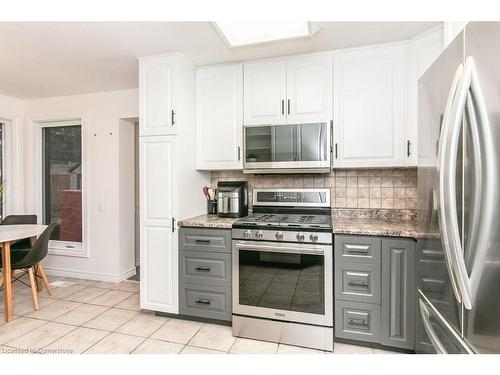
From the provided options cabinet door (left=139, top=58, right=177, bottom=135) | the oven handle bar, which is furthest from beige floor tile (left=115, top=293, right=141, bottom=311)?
cabinet door (left=139, top=58, right=177, bottom=135)

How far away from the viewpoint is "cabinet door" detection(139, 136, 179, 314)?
93.7 inches

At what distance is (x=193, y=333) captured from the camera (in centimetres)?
220

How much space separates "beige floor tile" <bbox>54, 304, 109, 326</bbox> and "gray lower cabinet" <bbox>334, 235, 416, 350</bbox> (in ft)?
7.18

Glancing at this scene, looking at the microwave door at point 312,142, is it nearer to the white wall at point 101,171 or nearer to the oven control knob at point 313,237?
the oven control knob at point 313,237

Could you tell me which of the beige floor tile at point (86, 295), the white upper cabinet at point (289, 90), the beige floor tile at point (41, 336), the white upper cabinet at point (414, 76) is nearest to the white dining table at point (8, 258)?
the beige floor tile at point (41, 336)

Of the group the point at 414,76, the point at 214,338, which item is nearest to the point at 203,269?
the point at 214,338

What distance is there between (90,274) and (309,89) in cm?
346

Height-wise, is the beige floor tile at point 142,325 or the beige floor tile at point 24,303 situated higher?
the beige floor tile at point 142,325

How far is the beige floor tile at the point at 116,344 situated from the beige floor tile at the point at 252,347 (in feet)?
2.46

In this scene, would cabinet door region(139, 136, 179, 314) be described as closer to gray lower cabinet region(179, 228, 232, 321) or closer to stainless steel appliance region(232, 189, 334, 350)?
gray lower cabinet region(179, 228, 232, 321)

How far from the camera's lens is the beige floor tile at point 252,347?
1.98 meters
